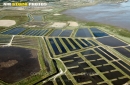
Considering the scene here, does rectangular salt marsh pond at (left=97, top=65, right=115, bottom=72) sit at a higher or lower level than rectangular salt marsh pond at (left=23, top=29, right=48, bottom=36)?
lower

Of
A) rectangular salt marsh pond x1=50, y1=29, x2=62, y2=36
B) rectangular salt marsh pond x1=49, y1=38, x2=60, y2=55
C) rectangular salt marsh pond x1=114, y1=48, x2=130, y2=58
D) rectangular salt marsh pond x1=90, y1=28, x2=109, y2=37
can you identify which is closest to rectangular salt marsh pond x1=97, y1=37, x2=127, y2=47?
rectangular salt marsh pond x1=114, y1=48, x2=130, y2=58

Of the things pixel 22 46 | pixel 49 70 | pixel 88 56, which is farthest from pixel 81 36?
pixel 49 70

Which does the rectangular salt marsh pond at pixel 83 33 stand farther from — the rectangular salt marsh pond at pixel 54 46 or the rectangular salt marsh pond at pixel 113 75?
the rectangular salt marsh pond at pixel 113 75

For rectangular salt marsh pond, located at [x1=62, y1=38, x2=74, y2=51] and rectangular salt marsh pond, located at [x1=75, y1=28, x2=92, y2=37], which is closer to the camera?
rectangular salt marsh pond, located at [x1=62, y1=38, x2=74, y2=51]

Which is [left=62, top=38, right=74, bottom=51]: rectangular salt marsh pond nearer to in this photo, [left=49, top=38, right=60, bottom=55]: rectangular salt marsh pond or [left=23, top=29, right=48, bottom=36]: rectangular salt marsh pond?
[left=49, top=38, right=60, bottom=55]: rectangular salt marsh pond

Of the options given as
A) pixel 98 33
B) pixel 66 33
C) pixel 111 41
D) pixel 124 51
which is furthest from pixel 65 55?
pixel 98 33

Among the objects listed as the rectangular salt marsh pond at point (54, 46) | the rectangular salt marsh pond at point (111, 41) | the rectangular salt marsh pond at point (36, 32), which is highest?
the rectangular salt marsh pond at point (36, 32)

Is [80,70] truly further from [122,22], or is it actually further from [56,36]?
[122,22]

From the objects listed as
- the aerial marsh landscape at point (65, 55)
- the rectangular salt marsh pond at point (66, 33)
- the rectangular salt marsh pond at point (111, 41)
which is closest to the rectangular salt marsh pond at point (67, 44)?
the aerial marsh landscape at point (65, 55)

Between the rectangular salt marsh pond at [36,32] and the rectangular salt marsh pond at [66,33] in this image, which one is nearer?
the rectangular salt marsh pond at [66,33]

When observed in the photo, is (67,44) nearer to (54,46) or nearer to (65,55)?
(54,46)

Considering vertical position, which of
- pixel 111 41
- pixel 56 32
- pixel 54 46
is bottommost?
pixel 54 46
